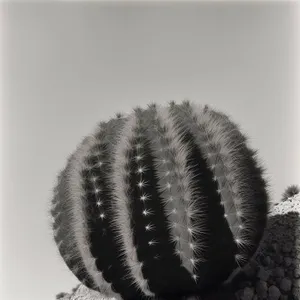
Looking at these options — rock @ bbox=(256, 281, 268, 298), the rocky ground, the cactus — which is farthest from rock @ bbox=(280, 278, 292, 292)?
the cactus

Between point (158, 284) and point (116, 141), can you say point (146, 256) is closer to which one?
point (158, 284)

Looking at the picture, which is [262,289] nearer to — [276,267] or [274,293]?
[274,293]

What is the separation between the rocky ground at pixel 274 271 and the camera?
3010 millimetres

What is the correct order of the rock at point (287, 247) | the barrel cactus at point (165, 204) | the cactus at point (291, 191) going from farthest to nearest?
the cactus at point (291, 191) < the rock at point (287, 247) < the barrel cactus at point (165, 204)

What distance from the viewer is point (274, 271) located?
10.5ft

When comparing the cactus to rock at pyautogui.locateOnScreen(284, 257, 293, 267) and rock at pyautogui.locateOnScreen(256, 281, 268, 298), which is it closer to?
rock at pyautogui.locateOnScreen(284, 257, 293, 267)

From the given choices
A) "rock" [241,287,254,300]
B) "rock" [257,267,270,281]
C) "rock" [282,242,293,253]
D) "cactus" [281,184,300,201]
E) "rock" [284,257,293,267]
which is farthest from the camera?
"cactus" [281,184,300,201]

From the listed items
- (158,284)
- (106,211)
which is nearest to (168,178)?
(106,211)

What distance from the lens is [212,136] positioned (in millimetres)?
2877

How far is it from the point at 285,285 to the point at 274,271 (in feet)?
0.54

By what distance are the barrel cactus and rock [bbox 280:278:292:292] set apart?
0.96ft

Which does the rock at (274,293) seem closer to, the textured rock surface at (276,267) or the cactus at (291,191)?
the textured rock surface at (276,267)

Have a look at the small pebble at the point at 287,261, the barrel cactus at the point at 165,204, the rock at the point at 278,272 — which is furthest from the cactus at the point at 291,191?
the barrel cactus at the point at 165,204

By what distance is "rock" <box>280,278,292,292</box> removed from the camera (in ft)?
10.00
